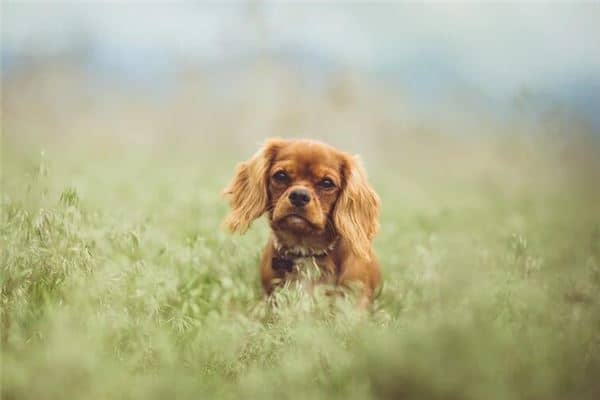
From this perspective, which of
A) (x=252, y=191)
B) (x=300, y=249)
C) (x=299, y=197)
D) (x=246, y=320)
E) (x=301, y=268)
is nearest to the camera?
(x=246, y=320)

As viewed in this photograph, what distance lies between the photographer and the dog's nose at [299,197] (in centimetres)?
312

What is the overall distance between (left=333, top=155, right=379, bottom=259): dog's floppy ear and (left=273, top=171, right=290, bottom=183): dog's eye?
33 centimetres

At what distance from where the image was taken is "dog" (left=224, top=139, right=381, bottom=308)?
129 inches

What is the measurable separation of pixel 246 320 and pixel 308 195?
2.45ft

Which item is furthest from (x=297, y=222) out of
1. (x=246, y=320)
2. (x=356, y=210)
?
(x=246, y=320)

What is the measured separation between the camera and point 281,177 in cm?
338

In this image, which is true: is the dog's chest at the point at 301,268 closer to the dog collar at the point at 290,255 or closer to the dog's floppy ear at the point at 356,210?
the dog collar at the point at 290,255

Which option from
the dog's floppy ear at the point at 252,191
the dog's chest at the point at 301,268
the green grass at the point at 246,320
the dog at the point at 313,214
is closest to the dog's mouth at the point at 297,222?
the dog at the point at 313,214

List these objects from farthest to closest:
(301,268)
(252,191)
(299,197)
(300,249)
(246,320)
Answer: (252,191) < (300,249) < (301,268) < (299,197) < (246,320)

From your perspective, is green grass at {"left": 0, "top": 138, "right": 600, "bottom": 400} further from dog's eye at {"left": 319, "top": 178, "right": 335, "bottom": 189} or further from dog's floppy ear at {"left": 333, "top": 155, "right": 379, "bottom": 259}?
dog's eye at {"left": 319, "top": 178, "right": 335, "bottom": 189}

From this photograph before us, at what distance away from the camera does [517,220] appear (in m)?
6.09

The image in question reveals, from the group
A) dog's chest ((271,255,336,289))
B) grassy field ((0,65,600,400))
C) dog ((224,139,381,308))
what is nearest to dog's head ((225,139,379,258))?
dog ((224,139,381,308))

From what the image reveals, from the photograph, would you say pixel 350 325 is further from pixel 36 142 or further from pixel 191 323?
pixel 36 142

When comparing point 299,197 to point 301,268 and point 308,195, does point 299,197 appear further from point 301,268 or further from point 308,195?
point 301,268
